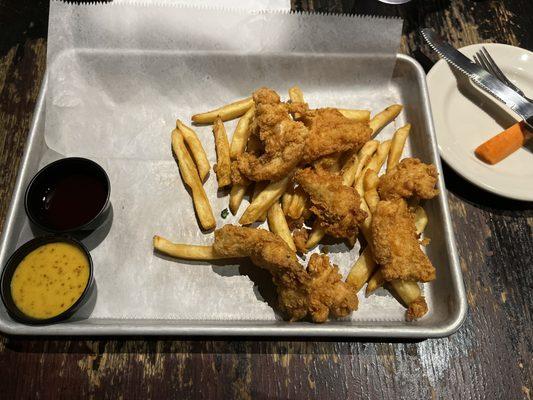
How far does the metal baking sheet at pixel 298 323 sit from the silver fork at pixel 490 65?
31.6 inches

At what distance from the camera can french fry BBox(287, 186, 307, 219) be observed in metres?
2.40

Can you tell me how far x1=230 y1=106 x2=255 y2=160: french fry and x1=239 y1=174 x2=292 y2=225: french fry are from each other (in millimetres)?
366

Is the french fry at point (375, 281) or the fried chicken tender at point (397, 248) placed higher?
the fried chicken tender at point (397, 248)

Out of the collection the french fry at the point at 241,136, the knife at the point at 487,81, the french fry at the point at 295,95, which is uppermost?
the knife at the point at 487,81

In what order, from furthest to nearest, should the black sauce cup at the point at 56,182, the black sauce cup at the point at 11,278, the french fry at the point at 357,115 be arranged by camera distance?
1. the french fry at the point at 357,115
2. the black sauce cup at the point at 56,182
3. the black sauce cup at the point at 11,278

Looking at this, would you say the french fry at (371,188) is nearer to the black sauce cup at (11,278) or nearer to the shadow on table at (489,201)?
the shadow on table at (489,201)

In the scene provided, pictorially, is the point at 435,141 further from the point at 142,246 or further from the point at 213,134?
the point at 142,246

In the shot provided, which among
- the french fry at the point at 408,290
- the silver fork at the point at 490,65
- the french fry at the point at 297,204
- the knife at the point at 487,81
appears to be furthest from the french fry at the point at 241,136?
the silver fork at the point at 490,65

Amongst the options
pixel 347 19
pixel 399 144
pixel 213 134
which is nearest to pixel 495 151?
pixel 399 144

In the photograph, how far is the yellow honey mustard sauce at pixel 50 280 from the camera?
2.03 meters

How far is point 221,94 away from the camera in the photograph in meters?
3.01

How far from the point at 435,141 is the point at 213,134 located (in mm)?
1512

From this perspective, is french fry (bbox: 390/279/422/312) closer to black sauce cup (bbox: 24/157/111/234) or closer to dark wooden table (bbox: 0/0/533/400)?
dark wooden table (bbox: 0/0/533/400)

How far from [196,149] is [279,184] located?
0.65 metres
